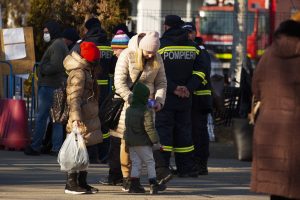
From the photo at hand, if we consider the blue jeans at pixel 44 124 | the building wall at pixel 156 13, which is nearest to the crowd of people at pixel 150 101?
the blue jeans at pixel 44 124

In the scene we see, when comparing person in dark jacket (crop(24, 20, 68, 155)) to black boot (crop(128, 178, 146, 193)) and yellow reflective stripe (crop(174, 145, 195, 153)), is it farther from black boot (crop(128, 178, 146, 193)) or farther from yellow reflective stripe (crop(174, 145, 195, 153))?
black boot (crop(128, 178, 146, 193))

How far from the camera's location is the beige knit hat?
37.9ft

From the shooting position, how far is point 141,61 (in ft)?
38.5

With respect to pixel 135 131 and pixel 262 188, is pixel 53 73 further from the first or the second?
pixel 262 188

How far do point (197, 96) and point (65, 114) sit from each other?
289 centimetres

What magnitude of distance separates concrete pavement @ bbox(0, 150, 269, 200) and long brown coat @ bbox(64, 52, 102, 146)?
673 millimetres

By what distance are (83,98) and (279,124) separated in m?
3.82

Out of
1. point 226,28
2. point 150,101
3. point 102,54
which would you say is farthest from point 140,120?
point 226,28

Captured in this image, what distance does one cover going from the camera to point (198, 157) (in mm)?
14211

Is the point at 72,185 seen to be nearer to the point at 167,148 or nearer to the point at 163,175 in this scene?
the point at 163,175

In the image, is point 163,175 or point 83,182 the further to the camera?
point 163,175

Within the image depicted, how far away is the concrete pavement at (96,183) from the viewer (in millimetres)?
11414

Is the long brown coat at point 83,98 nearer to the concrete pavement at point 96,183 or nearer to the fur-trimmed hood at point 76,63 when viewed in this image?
the fur-trimmed hood at point 76,63

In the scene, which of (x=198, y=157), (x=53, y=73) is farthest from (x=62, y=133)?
(x=198, y=157)
